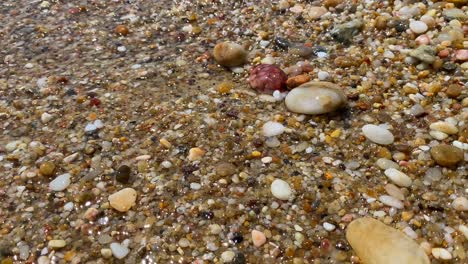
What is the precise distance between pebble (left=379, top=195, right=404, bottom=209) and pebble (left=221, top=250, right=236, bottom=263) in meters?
0.76

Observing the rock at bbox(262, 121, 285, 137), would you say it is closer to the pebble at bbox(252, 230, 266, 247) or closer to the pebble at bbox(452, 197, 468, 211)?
the pebble at bbox(252, 230, 266, 247)

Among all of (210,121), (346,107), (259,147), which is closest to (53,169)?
(210,121)

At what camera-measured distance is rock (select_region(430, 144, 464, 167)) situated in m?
2.69

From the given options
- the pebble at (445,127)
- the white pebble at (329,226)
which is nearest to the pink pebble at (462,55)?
the pebble at (445,127)

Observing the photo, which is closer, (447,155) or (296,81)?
(447,155)

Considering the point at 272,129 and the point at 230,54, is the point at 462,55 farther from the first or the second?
the point at 230,54

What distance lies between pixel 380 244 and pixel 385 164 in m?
0.56

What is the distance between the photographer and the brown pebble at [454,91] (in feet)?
10.2

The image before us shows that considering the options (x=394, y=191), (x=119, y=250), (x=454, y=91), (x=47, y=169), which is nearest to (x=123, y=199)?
(x=119, y=250)

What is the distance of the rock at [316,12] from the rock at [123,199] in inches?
81.8

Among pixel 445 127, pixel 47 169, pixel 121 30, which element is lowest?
pixel 121 30

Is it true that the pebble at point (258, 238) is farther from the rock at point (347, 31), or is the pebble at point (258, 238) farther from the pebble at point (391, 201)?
the rock at point (347, 31)

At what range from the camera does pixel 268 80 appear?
331 cm

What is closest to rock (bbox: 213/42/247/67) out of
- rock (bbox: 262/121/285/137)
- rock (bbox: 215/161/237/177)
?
rock (bbox: 262/121/285/137)
